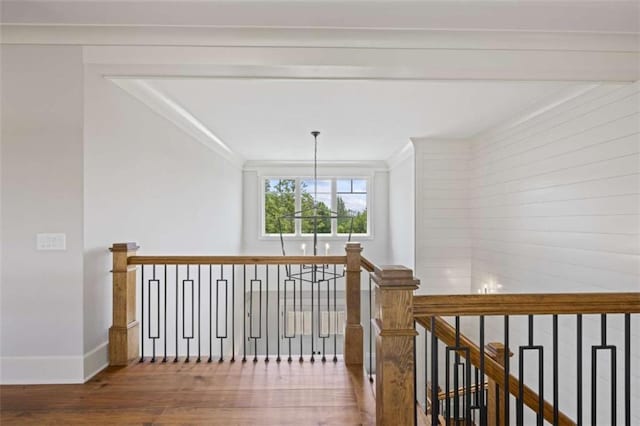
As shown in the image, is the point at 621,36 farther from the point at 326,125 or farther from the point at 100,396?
the point at 100,396

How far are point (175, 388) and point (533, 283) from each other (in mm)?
3992

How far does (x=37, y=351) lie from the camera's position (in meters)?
2.84

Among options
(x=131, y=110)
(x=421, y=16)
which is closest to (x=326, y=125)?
(x=131, y=110)

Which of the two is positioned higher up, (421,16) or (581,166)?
(421,16)

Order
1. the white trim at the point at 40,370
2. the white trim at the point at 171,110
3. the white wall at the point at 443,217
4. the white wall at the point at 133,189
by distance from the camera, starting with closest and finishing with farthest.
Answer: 1. the white trim at the point at 40,370
2. the white wall at the point at 133,189
3. the white trim at the point at 171,110
4. the white wall at the point at 443,217

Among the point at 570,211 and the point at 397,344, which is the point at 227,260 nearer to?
the point at 397,344

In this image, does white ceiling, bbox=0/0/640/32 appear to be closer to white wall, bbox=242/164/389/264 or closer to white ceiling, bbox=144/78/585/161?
white ceiling, bbox=144/78/585/161

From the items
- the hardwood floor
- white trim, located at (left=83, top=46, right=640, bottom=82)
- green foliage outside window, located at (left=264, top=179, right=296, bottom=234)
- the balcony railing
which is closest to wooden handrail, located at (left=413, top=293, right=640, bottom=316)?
the balcony railing

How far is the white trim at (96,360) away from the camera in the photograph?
290 cm

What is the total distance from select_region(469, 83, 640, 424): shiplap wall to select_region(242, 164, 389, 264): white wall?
2.99 metres

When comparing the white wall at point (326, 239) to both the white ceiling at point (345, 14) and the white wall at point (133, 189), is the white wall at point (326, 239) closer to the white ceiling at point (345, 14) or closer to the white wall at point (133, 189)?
the white wall at point (133, 189)

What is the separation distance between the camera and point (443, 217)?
6316 millimetres

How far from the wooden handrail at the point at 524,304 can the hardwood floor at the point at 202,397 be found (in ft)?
3.84

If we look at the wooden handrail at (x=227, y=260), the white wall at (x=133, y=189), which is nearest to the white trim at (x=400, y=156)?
the white wall at (x=133, y=189)
